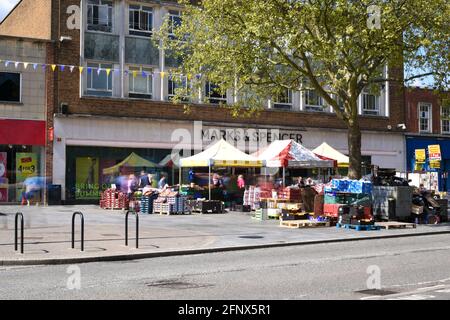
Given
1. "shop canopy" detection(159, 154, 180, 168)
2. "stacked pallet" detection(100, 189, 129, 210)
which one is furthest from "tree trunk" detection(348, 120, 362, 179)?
"shop canopy" detection(159, 154, 180, 168)

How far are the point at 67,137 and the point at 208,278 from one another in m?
21.4

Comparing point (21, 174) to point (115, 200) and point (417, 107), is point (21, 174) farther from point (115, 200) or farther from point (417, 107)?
point (417, 107)

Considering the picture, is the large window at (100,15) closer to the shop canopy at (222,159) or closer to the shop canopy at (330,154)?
the shop canopy at (222,159)

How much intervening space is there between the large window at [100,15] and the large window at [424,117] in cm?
2197

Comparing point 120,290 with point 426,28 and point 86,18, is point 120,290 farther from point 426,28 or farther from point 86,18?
point 86,18

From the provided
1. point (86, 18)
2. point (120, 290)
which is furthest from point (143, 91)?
point (120, 290)

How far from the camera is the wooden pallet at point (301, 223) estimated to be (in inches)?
809

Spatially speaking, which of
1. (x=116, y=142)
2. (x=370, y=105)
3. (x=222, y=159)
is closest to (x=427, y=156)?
(x=370, y=105)

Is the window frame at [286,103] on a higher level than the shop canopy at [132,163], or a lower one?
higher

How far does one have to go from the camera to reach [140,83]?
32.7 metres

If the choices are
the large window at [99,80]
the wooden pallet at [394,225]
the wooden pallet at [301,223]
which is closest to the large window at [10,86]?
the large window at [99,80]

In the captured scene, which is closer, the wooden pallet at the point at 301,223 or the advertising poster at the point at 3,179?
the wooden pallet at the point at 301,223

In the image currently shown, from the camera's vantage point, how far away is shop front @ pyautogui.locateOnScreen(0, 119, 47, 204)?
2897cm

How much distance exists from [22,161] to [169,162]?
7558mm
